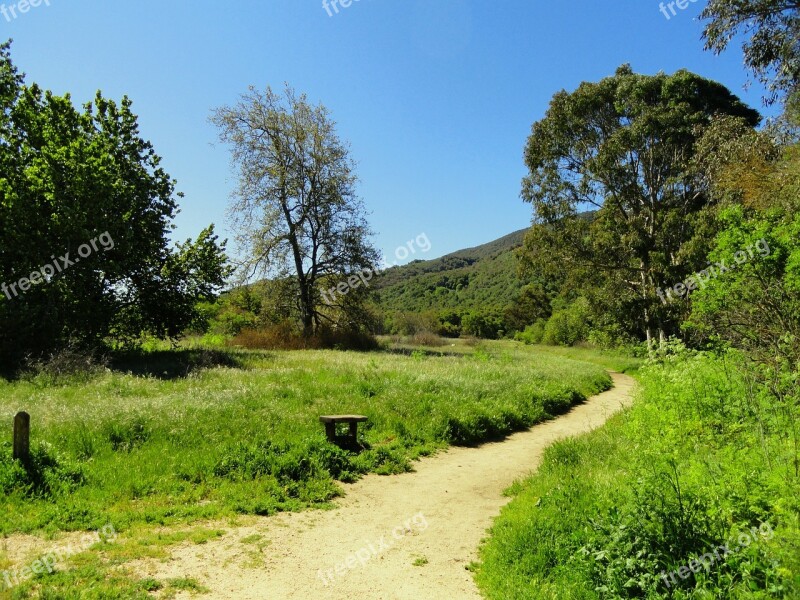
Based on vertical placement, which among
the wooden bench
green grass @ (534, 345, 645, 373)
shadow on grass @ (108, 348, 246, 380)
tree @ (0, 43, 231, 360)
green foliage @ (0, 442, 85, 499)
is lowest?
green grass @ (534, 345, 645, 373)

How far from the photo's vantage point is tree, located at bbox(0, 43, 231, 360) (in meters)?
16.2

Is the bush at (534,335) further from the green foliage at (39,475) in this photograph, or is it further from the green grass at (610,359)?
the green foliage at (39,475)

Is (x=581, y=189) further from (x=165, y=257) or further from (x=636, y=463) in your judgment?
(x=636, y=463)

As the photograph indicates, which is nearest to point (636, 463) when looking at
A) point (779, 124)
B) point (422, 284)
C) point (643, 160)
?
point (779, 124)

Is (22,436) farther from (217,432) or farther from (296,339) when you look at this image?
(296,339)

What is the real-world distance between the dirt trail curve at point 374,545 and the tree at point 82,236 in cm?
1433

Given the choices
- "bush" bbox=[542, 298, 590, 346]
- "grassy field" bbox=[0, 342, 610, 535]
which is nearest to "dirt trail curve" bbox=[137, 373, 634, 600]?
"grassy field" bbox=[0, 342, 610, 535]

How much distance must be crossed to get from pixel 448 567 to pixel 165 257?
70.8 feet

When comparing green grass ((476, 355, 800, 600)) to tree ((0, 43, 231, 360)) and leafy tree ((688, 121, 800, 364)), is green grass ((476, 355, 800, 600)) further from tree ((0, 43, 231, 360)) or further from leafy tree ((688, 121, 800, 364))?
tree ((0, 43, 231, 360))

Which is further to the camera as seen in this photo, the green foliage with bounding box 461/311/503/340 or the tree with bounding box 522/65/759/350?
the green foliage with bounding box 461/311/503/340

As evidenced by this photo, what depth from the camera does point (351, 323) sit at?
30.3m

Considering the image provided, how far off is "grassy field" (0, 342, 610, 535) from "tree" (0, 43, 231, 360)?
12.2ft

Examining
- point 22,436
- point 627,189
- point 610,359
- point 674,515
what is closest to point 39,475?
point 22,436

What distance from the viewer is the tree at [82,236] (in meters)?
16.2
